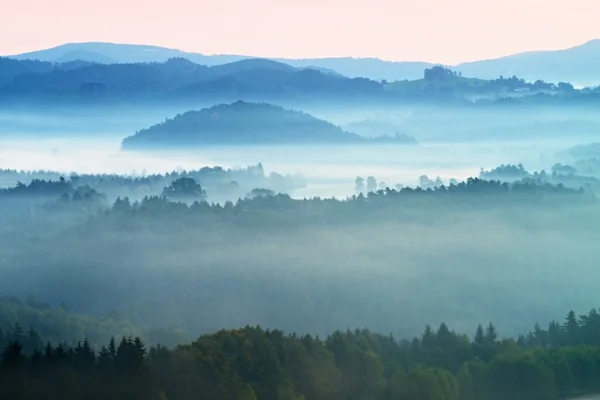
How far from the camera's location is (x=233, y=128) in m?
114

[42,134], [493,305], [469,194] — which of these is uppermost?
[42,134]

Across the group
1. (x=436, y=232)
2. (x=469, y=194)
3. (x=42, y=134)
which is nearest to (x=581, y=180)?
(x=469, y=194)

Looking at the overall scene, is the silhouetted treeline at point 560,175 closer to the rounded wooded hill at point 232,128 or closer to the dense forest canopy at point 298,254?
the dense forest canopy at point 298,254

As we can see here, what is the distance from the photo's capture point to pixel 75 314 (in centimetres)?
4697

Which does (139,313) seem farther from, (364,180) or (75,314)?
(364,180)

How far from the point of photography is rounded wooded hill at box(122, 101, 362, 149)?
4441 inches

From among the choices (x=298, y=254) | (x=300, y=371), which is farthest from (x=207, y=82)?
(x=300, y=371)

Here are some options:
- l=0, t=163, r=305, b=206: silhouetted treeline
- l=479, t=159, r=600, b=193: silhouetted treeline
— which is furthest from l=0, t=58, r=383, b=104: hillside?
l=479, t=159, r=600, b=193: silhouetted treeline

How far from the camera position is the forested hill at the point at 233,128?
112875 millimetres

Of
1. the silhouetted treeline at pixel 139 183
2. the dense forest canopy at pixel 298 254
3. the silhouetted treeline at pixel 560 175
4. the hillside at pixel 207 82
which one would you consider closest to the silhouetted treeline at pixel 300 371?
the dense forest canopy at pixel 298 254

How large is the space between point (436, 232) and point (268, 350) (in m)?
49.6

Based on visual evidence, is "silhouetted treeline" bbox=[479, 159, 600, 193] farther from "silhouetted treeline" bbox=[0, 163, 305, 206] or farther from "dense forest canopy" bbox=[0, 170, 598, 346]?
"silhouetted treeline" bbox=[0, 163, 305, 206]

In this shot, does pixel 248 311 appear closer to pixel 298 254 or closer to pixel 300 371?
pixel 298 254

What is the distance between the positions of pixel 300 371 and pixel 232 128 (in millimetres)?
89947
